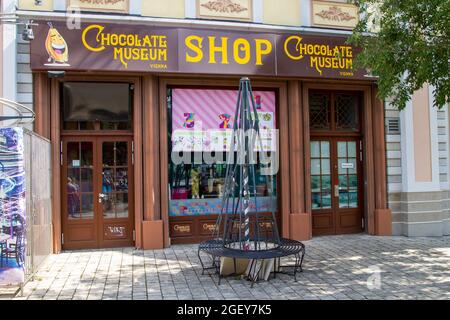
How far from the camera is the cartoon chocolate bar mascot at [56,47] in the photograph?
861 centimetres

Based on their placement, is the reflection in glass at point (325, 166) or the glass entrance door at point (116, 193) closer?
the glass entrance door at point (116, 193)

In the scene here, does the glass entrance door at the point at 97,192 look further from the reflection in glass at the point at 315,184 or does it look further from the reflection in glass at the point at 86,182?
the reflection in glass at the point at 315,184

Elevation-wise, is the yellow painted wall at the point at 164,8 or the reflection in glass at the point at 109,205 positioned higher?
the yellow painted wall at the point at 164,8

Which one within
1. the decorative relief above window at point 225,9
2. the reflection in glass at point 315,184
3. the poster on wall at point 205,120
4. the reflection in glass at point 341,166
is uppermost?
the decorative relief above window at point 225,9

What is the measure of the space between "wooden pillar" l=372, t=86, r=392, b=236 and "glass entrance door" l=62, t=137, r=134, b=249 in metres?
5.46

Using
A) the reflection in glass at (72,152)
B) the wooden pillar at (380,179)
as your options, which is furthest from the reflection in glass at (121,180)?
the wooden pillar at (380,179)

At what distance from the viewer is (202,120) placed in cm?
999

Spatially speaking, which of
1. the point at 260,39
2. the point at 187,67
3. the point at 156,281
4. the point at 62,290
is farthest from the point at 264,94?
the point at 62,290

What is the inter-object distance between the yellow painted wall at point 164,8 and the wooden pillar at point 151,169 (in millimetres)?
1284

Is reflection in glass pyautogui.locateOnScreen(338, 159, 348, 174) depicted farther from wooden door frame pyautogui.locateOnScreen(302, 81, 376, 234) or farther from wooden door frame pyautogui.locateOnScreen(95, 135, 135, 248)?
wooden door frame pyautogui.locateOnScreen(95, 135, 135, 248)

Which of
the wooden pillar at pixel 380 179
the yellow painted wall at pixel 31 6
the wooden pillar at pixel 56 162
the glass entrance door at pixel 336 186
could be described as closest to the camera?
the yellow painted wall at pixel 31 6

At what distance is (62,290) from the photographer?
636 centimetres

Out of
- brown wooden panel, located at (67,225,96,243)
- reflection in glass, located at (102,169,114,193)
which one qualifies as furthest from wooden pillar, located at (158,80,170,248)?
brown wooden panel, located at (67,225,96,243)

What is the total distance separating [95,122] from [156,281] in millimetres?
3948
